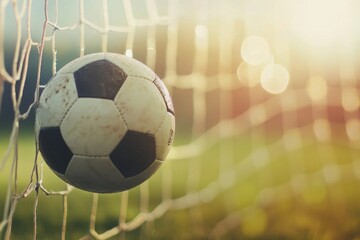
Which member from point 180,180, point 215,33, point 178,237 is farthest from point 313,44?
point 178,237

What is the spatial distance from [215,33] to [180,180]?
170 cm

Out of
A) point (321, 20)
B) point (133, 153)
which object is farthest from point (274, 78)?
point (133, 153)

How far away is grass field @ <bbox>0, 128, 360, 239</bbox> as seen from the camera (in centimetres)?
339

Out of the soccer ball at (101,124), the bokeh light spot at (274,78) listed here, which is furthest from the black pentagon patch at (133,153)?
the bokeh light spot at (274,78)

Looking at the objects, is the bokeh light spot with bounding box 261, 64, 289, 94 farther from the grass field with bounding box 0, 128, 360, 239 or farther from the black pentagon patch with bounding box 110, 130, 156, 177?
the black pentagon patch with bounding box 110, 130, 156, 177

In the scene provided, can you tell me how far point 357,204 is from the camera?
4629mm

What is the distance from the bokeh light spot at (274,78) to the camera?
24.7ft

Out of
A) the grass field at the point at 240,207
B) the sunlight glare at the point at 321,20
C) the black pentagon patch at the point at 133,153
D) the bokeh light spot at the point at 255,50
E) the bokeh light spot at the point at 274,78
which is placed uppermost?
the sunlight glare at the point at 321,20

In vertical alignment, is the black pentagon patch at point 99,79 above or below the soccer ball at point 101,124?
above

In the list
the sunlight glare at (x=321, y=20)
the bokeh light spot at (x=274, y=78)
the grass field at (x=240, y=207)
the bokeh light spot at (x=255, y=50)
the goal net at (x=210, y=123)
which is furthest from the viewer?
the bokeh light spot at (x=274, y=78)

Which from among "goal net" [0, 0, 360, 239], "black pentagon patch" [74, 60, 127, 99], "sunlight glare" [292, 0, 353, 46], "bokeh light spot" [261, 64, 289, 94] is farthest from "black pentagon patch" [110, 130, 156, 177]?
"bokeh light spot" [261, 64, 289, 94]

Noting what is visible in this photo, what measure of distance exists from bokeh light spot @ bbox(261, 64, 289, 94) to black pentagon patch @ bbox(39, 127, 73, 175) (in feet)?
16.8

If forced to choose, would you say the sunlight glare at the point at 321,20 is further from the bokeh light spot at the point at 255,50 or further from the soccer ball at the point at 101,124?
the soccer ball at the point at 101,124

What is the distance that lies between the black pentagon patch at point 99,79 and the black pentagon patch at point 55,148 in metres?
0.17
